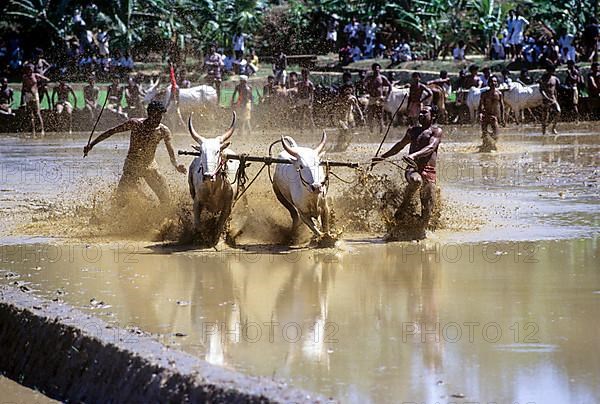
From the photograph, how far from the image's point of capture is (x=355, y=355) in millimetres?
7387

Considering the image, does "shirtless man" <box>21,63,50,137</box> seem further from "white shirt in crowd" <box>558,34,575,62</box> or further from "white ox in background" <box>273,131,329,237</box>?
"white ox in background" <box>273,131,329,237</box>

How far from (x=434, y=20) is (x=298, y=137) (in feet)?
50.2

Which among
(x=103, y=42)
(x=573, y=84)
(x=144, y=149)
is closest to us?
(x=144, y=149)

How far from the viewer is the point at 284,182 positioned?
1226 cm

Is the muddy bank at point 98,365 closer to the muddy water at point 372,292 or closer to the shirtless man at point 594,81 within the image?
the muddy water at point 372,292

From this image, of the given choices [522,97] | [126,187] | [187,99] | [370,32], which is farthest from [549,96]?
[126,187]

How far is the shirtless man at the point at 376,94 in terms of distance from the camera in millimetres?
28500

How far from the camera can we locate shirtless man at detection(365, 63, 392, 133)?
93.5 feet

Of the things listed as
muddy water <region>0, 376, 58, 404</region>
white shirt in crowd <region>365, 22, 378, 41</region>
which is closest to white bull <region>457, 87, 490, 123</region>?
white shirt in crowd <region>365, 22, 378, 41</region>

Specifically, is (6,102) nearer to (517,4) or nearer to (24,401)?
(517,4)

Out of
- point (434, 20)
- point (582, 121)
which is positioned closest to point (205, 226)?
point (582, 121)

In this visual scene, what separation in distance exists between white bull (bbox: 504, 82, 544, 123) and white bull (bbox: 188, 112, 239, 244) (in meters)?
17.3

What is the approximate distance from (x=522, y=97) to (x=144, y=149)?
55.7 ft

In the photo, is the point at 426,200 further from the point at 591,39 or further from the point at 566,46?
the point at 566,46
